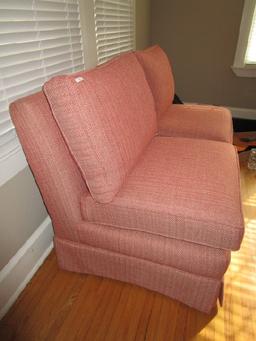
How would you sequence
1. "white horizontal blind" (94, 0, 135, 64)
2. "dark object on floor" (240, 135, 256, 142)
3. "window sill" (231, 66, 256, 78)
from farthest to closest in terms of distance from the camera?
"window sill" (231, 66, 256, 78)
"dark object on floor" (240, 135, 256, 142)
"white horizontal blind" (94, 0, 135, 64)

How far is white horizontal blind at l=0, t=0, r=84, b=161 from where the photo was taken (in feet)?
3.06

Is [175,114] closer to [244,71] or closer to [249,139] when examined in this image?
[249,139]

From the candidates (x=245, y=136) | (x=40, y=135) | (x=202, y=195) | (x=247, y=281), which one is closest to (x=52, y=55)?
(x=40, y=135)

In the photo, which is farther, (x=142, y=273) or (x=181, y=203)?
(x=142, y=273)

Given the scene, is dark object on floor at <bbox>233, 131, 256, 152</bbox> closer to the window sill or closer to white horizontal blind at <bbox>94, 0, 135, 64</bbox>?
the window sill

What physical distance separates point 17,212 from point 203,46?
2.81 meters

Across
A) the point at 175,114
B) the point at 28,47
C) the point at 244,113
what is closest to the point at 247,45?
the point at 244,113

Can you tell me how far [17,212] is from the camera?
1.11 metres

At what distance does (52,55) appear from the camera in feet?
3.90

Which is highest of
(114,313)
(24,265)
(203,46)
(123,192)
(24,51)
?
(24,51)

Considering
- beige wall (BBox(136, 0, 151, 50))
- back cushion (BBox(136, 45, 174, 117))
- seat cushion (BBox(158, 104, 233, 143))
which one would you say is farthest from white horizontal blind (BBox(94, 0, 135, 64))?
seat cushion (BBox(158, 104, 233, 143))

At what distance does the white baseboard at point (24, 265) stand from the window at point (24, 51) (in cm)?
38

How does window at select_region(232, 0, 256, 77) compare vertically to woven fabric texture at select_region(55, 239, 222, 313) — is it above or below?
above

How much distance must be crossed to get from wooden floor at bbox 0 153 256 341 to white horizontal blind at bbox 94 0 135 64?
148cm
